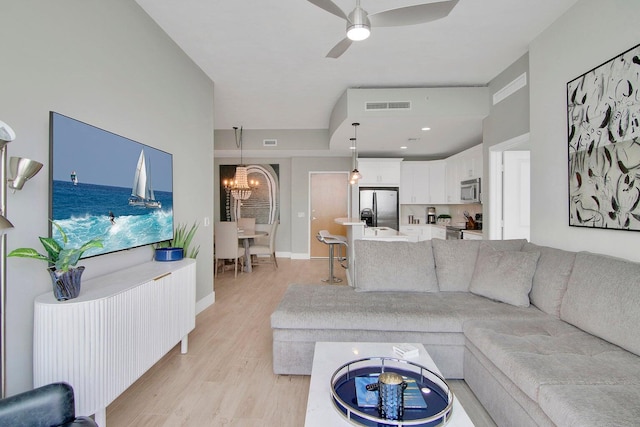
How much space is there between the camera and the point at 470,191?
575 cm

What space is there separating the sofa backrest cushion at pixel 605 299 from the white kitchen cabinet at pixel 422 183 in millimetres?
4993

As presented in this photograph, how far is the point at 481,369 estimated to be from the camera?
1.98 metres

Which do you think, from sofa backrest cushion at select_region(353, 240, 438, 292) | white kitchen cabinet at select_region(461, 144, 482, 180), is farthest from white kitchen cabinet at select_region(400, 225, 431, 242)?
sofa backrest cushion at select_region(353, 240, 438, 292)

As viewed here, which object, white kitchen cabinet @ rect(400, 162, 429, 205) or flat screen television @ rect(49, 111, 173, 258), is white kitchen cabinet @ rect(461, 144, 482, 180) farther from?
flat screen television @ rect(49, 111, 173, 258)

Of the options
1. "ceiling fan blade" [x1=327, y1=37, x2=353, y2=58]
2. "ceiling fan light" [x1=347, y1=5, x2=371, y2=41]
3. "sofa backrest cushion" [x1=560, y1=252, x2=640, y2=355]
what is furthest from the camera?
"ceiling fan blade" [x1=327, y1=37, x2=353, y2=58]

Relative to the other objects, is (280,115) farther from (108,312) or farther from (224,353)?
(108,312)

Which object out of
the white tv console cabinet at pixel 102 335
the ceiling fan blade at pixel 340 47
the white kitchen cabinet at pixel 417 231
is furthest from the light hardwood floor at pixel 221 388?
the white kitchen cabinet at pixel 417 231

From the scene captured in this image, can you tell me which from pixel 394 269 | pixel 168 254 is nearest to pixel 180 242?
pixel 168 254

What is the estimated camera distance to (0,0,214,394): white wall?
1.57 meters

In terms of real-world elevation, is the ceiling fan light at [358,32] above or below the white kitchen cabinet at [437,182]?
above

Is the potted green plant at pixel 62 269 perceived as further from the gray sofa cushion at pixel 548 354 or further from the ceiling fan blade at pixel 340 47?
the gray sofa cushion at pixel 548 354

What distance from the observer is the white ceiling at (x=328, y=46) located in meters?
2.57

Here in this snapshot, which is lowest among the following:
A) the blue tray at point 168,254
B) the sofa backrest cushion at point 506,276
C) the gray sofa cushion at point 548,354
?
the gray sofa cushion at point 548,354

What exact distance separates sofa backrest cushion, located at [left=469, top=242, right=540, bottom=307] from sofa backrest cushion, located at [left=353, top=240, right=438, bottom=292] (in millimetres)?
384
